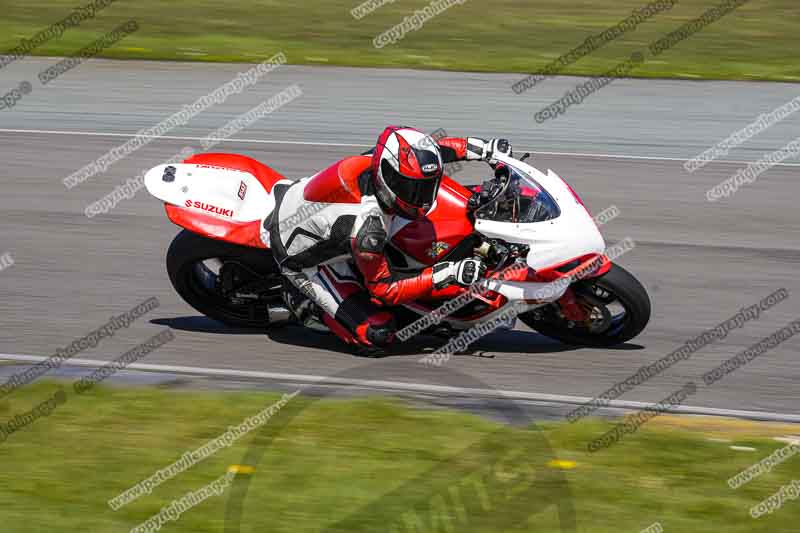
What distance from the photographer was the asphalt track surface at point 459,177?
8312mm

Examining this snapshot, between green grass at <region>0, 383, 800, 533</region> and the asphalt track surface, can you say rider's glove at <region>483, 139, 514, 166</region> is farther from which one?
green grass at <region>0, 383, 800, 533</region>

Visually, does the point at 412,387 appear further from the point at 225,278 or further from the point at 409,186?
the point at 225,278

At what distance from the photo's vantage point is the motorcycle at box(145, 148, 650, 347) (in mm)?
7746

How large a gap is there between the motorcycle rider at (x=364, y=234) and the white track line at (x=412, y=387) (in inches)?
14.9

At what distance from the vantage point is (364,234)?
24.9 ft

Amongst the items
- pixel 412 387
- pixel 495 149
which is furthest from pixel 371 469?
pixel 495 149

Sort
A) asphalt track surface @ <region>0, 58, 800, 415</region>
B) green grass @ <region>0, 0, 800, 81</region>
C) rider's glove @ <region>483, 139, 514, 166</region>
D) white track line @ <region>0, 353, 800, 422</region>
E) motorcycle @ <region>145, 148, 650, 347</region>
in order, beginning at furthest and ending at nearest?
green grass @ <region>0, 0, 800, 81</region> → asphalt track surface @ <region>0, 58, 800, 415</region> → rider's glove @ <region>483, 139, 514, 166</region> → motorcycle @ <region>145, 148, 650, 347</region> → white track line @ <region>0, 353, 800, 422</region>

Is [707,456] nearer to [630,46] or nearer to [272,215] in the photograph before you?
[272,215]

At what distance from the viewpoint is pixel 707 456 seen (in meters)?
6.71

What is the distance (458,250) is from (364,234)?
0.75 metres

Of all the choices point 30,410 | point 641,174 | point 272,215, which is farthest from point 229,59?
point 30,410

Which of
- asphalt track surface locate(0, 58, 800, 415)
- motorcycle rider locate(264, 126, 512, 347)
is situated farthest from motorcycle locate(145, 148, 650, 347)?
asphalt track surface locate(0, 58, 800, 415)

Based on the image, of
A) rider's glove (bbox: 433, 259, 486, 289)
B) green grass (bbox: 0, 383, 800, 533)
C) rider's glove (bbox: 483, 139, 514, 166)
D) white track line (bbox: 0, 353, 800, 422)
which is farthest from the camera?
rider's glove (bbox: 483, 139, 514, 166)

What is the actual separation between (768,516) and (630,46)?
515 inches
